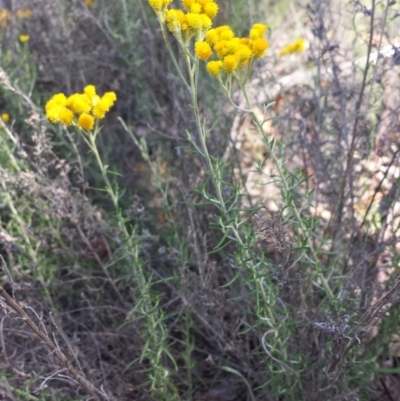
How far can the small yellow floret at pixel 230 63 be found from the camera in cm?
175

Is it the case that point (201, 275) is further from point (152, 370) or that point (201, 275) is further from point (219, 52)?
point (219, 52)

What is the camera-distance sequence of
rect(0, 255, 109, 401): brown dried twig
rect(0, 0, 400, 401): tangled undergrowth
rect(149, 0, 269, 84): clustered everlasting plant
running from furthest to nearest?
1. rect(0, 0, 400, 401): tangled undergrowth
2. rect(149, 0, 269, 84): clustered everlasting plant
3. rect(0, 255, 109, 401): brown dried twig

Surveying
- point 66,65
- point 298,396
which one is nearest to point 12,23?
point 66,65

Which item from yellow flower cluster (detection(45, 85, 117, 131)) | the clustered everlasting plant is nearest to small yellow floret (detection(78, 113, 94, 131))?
yellow flower cluster (detection(45, 85, 117, 131))

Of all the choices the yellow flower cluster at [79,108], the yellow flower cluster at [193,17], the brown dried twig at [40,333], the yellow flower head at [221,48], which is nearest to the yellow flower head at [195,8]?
the yellow flower cluster at [193,17]

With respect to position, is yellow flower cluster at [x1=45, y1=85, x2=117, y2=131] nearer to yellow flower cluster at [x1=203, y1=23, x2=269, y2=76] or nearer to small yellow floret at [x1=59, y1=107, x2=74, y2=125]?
small yellow floret at [x1=59, y1=107, x2=74, y2=125]

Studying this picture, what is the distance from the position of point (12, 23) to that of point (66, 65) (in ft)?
1.39

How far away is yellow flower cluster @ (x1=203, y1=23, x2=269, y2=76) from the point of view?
1770mm

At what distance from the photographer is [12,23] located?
3879 millimetres

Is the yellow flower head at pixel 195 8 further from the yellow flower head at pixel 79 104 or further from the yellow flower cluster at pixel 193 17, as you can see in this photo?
the yellow flower head at pixel 79 104

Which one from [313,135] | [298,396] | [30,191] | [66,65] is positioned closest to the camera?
[298,396]

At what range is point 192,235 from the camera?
97.5 inches

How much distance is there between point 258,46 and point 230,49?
0.10 metres

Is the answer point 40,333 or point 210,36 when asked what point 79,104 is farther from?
point 40,333
